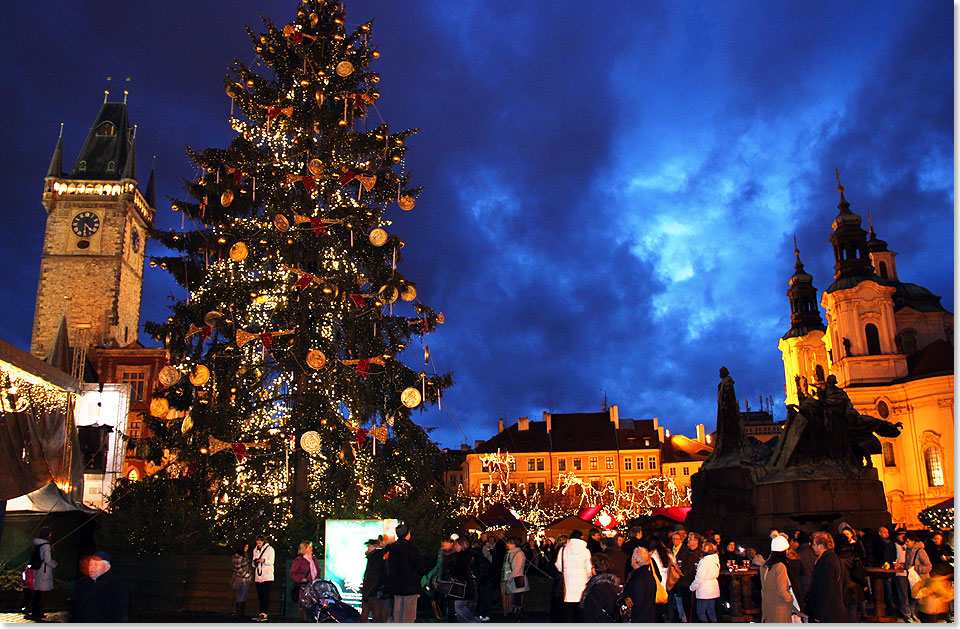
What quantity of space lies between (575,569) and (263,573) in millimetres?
5591

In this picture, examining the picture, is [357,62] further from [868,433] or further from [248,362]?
[868,433]

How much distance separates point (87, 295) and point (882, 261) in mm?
67128

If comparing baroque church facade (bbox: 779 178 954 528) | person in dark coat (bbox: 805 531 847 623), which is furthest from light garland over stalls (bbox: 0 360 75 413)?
baroque church facade (bbox: 779 178 954 528)

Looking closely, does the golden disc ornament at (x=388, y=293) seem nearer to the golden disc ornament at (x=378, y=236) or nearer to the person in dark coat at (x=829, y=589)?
the golden disc ornament at (x=378, y=236)

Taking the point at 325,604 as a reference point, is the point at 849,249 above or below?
above

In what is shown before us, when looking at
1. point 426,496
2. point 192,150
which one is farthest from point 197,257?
point 426,496

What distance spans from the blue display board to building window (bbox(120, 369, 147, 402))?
40.7 metres

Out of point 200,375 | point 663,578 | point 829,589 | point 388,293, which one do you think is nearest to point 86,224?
point 200,375

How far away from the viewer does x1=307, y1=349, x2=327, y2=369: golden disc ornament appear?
49.1ft

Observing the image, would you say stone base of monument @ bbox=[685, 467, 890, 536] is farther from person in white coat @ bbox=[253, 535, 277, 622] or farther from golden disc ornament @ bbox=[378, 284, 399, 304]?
person in white coat @ bbox=[253, 535, 277, 622]

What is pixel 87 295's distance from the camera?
61812 mm

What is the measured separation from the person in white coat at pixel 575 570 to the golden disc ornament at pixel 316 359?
23.5 ft

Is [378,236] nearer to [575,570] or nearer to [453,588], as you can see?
[453,588]

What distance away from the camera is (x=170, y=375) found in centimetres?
1526
